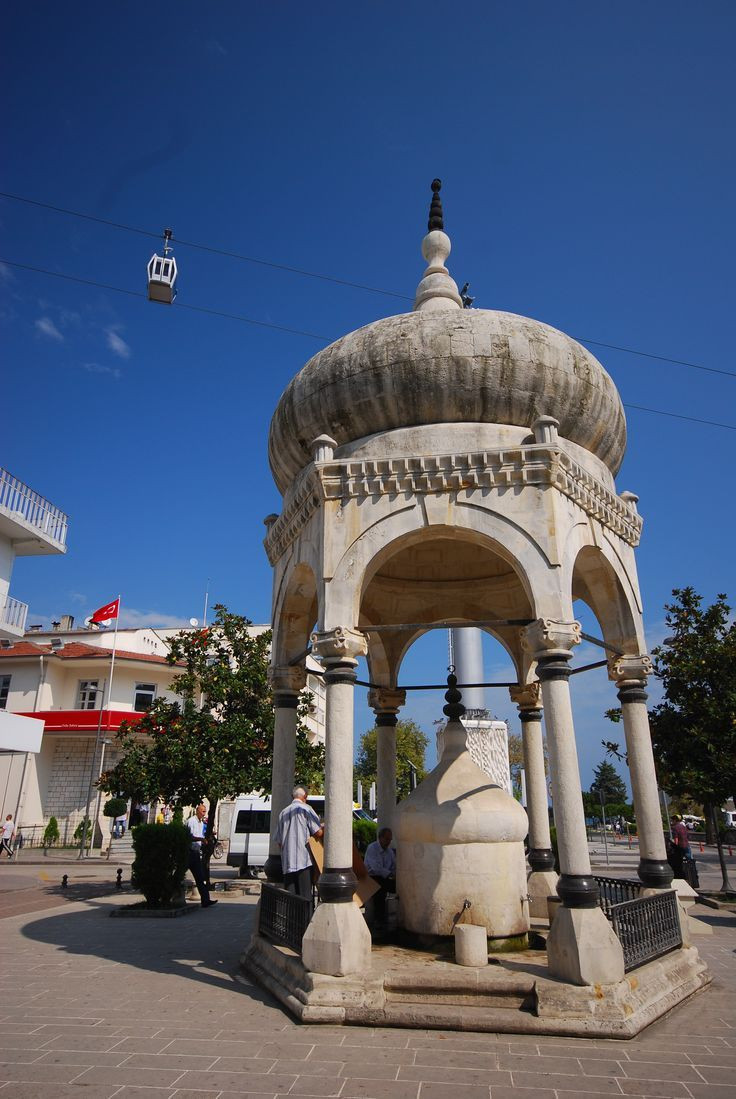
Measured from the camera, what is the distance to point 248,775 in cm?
1688

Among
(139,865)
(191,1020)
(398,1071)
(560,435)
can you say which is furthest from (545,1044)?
(139,865)

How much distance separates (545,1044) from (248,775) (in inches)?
467

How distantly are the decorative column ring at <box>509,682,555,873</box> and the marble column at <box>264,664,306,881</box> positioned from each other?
3.88 metres

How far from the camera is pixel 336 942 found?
6.99 meters

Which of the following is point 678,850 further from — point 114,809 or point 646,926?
point 114,809

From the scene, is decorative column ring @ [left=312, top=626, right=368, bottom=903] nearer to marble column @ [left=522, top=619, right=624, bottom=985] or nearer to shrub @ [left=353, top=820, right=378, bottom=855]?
marble column @ [left=522, top=619, right=624, bottom=985]

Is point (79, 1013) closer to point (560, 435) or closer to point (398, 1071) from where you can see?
point (398, 1071)

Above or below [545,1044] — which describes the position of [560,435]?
above

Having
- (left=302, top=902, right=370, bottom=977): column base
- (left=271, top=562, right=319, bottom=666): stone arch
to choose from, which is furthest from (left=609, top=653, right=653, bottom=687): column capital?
(left=302, top=902, right=370, bottom=977): column base

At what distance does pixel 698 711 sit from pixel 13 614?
20.8 meters

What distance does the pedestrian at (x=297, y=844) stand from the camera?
8789 millimetres

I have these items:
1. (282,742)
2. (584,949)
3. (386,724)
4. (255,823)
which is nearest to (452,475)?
(282,742)

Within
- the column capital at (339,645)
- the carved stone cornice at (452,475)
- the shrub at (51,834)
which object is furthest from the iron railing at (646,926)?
the shrub at (51,834)

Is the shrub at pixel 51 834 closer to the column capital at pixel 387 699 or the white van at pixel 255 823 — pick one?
the white van at pixel 255 823
